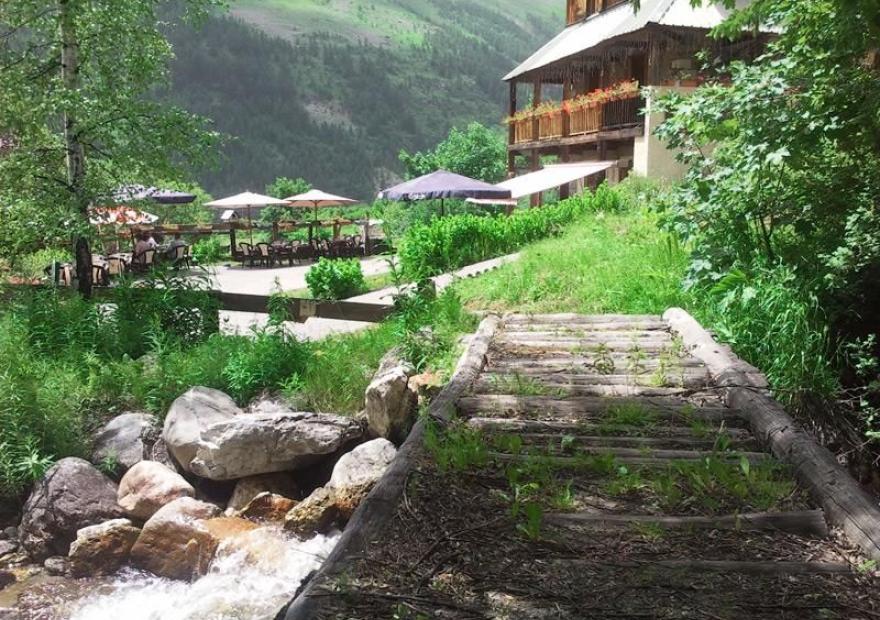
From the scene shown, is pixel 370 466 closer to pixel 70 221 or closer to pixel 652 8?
pixel 70 221

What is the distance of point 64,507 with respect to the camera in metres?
6.93

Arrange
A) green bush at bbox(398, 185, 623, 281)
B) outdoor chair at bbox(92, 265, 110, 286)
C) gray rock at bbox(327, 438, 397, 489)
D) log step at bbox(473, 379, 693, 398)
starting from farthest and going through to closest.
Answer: outdoor chair at bbox(92, 265, 110, 286) → green bush at bbox(398, 185, 623, 281) → gray rock at bbox(327, 438, 397, 489) → log step at bbox(473, 379, 693, 398)

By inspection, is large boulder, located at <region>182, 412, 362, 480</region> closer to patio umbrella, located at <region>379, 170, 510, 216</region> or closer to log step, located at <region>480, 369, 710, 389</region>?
log step, located at <region>480, 369, 710, 389</region>

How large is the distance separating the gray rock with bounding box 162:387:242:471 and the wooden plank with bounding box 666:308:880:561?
4803mm

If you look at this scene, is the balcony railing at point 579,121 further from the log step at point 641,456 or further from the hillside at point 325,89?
the hillside at point 325,89

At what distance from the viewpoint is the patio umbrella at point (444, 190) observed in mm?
19344

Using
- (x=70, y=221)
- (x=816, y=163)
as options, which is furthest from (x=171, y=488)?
(x=816, y=163)

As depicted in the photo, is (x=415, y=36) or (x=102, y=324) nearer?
(x=102, y=324)

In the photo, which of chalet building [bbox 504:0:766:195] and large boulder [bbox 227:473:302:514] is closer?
large boulder [bbox 227:473:302:514]

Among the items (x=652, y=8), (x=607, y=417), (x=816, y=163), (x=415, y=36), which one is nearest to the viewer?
(x=607, y=417)

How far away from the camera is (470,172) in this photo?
40.1 metres

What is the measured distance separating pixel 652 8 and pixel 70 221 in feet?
50.3

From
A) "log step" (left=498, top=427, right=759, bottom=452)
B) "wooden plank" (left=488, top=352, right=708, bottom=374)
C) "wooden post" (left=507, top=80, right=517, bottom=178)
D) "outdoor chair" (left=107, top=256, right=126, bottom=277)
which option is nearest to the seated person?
"outdoor chair" (left=107, top=256, right=126, bottom=277)

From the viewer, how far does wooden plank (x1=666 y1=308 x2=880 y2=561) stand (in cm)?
301
